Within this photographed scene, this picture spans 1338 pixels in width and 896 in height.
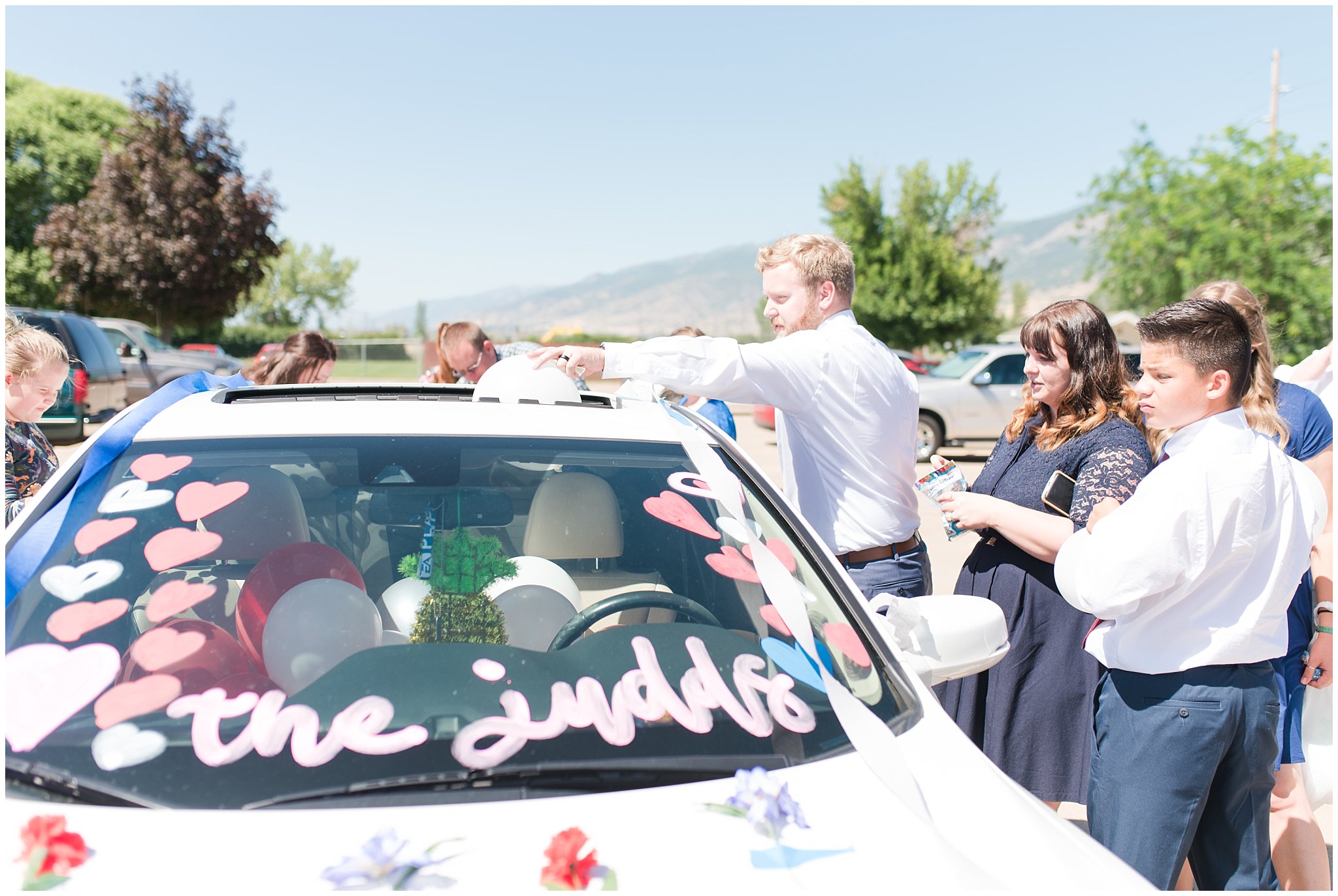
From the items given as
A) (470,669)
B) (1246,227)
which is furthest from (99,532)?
(1246,227)

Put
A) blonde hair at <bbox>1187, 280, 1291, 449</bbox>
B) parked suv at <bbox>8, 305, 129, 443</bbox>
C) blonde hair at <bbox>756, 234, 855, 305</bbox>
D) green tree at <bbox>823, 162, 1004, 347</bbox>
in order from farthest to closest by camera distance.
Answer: green tree at <bbox>823, 162, 1004, 347</bbox> → parked suv at <bbox>8, 305, 129, 443</bbox> → blonde hair at <bbox>756, 234, 855, 305</bbox> → blonde hair at <bbox>1187, 280, 1291, 449</bbox>

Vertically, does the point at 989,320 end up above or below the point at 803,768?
below

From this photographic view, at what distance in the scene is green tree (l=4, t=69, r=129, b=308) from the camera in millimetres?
32906

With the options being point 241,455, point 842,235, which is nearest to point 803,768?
point 241,455

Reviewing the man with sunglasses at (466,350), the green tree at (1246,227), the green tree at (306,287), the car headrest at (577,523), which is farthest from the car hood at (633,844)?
the green tree at (306,287)

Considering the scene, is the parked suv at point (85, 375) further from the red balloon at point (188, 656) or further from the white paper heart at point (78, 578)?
the red balloon at point (188, 656)

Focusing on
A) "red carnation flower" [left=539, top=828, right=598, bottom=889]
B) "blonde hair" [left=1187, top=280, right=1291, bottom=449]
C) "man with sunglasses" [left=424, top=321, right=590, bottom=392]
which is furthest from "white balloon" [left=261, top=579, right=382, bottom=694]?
"man with sunglasses" [left=424, top=321, right=590, bottom=392]

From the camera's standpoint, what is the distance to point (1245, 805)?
82.1 inches

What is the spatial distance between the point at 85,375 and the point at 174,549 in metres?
11.6

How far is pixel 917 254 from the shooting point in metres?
33.2

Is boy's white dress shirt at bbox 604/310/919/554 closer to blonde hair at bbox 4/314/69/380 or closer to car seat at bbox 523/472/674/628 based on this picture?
car seat at bbox 523/472/674/628

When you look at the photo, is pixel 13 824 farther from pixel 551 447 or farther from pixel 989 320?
pixel 989 320

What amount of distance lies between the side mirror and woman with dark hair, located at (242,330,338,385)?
3646mm

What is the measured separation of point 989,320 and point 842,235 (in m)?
7.83
